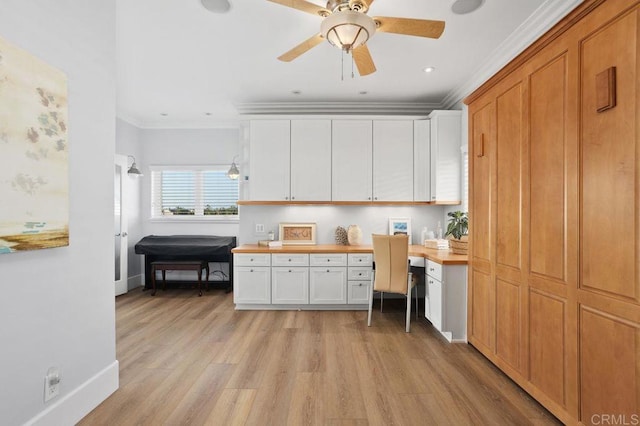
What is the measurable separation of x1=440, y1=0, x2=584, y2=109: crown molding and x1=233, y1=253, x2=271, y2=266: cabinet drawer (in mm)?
3311

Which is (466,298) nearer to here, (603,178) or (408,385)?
(408,385)

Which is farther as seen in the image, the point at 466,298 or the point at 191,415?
the point at 466,298

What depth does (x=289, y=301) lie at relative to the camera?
4.25 m

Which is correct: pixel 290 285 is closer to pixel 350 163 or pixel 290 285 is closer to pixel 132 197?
pixel 350 163

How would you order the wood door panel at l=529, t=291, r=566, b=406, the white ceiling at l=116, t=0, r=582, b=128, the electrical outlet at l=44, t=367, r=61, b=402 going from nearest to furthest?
1. the electrical outlet at l=44, t=367, r=61, b=402
2. the wood door panel at l=529, t=291, r=566, b=406
3. the white ceiling at l=116, t=0, r=582, b=128

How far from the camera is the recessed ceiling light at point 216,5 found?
2496 millimetres

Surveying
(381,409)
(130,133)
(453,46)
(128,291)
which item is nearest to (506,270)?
(381,409)

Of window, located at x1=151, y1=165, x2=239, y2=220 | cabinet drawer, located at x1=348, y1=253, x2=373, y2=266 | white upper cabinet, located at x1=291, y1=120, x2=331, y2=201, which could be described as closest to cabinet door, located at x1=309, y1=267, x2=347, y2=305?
cabinet drawer, located at x1=348, y1=253, x2=373, y2=266

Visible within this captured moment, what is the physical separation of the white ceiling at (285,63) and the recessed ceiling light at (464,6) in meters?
0.05

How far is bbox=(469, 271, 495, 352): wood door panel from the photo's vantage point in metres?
2.72

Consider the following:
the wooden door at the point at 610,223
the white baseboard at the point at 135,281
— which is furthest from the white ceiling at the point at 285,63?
the white baseboard at the point at 135,281

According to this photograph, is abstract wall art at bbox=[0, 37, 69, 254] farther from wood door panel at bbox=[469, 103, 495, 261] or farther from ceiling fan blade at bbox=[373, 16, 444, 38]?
wood door panel at bbox=[469, 103, 495, 261]

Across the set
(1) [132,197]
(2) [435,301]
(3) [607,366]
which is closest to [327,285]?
(2) [435,301]

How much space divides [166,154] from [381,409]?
17.4 feet
